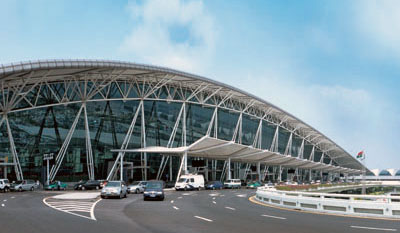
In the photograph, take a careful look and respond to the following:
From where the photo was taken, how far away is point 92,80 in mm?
54531

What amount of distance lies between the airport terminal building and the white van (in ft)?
9.78

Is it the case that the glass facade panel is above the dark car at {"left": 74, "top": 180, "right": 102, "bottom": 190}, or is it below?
above

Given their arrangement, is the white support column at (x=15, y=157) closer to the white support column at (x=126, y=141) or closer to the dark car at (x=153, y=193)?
the white support column at (x=126, y=141)

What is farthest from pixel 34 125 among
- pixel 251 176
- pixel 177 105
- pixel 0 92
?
pixel 251 176

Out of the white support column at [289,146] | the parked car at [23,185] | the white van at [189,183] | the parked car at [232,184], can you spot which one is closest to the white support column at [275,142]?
the white support column at [289,146]

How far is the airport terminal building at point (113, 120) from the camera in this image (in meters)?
50.1

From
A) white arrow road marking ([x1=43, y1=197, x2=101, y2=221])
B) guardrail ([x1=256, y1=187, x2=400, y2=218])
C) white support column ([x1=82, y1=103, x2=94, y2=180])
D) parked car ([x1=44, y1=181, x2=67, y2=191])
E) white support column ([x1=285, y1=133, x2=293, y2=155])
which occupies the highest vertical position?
white support column ([x1=285, y1=133, x2=293, y2=155])

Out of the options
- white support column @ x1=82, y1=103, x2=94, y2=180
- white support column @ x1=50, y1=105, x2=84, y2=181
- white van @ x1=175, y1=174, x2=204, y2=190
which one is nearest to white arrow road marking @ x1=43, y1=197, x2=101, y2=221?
white van @ x1=175, y1=174, x2=204, y2=190

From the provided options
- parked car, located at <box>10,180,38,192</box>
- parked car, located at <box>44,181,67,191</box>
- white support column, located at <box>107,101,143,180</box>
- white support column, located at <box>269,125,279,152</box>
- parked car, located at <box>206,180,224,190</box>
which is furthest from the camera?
white support column, located at <box>269,125,279,152</box>

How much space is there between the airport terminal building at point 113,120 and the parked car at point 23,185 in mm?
2667

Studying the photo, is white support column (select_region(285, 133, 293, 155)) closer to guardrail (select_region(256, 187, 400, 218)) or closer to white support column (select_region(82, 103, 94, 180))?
white support column (select_region(82, 103, 94, 180))

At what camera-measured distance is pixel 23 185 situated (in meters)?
47.5

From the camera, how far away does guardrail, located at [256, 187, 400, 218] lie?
18.9 metres

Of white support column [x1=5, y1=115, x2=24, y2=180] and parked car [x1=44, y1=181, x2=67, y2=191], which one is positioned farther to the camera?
white support column [x1=5, y1=115, x2=24, y2=180]
